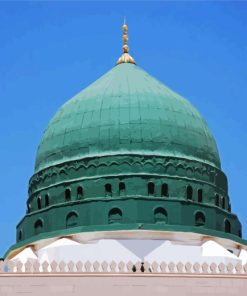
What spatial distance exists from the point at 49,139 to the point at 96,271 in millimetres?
7359

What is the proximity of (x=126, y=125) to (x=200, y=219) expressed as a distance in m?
3.16

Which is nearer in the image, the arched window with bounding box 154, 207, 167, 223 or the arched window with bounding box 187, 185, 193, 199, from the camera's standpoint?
the arched window with bounding box 154, 207, 167, 223

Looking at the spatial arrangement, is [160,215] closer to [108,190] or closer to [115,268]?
[108,190]

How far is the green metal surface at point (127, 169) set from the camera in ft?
82.2

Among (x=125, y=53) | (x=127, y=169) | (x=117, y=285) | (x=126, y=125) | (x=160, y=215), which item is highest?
(x=125, y=53)

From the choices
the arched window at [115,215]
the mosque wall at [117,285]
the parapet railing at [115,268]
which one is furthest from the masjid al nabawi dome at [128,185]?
the mosque wall at [117,285]

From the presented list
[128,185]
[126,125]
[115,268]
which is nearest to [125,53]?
[126,125]

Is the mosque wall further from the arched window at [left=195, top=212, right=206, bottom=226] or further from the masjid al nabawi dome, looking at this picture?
the arched window at [left=195, top=212, right=206, bottom=226]

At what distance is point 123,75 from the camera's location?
28.0 meters

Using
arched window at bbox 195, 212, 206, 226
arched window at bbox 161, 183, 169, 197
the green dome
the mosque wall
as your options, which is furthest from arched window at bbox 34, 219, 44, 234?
the mosque wall

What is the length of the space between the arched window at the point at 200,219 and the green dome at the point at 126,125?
1.70m

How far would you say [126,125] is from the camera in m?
26.2

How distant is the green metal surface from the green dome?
0.03 metres

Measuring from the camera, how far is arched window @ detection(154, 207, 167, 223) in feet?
82.0
